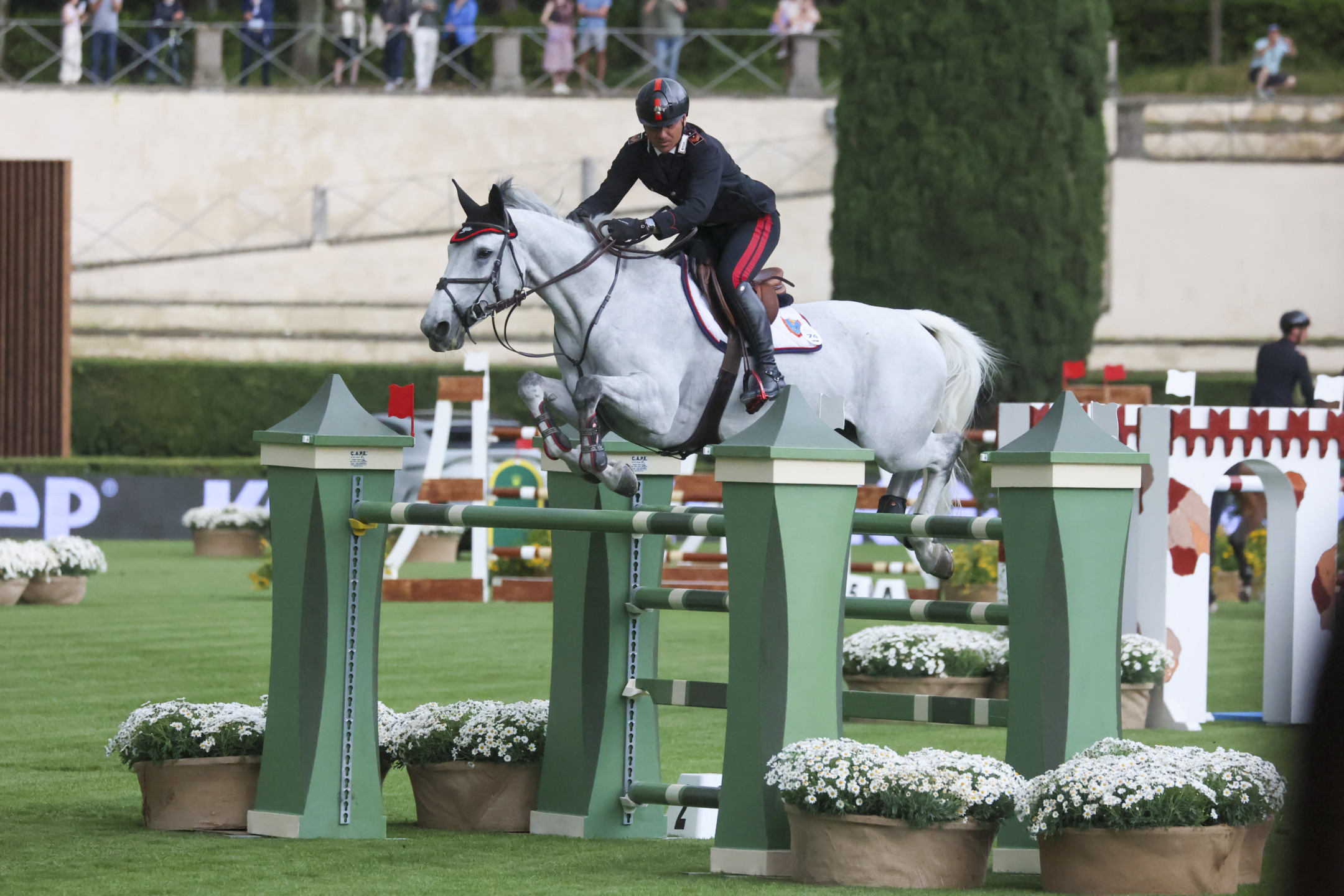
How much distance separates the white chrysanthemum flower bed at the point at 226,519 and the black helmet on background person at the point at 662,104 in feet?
44.0

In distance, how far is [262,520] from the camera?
18531mm

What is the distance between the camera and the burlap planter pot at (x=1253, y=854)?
180 inches

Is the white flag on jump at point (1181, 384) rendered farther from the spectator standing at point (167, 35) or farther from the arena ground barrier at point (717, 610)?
the spectator standing at point (167, 35)

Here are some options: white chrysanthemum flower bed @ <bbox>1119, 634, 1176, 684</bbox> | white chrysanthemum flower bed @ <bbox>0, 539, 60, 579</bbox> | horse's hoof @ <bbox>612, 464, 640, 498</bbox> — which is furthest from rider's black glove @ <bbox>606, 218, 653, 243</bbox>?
white chrysanthemum flower bed @ <bbox>0, 539, 60, 579</bbox>

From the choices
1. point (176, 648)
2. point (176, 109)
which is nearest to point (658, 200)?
point (176, 109)

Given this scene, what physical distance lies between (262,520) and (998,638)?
1131 cm

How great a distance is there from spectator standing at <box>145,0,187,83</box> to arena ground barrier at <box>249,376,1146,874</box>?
1031 inches

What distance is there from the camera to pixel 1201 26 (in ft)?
118

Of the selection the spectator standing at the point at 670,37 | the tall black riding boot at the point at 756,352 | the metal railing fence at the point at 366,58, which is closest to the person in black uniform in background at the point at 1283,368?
the tall black riding boot at the point at 756,352

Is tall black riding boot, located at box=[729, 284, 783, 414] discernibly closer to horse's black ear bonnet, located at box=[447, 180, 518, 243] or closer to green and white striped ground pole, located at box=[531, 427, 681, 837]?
green and white striped ground pole, located at box=[531, 427, 681, 837]

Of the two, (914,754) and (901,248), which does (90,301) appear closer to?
(901,248)

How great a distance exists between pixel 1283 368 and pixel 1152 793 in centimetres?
907

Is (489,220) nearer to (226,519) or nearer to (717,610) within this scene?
(717,610)

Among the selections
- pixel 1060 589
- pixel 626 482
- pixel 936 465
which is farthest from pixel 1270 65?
pixel 1060 589
